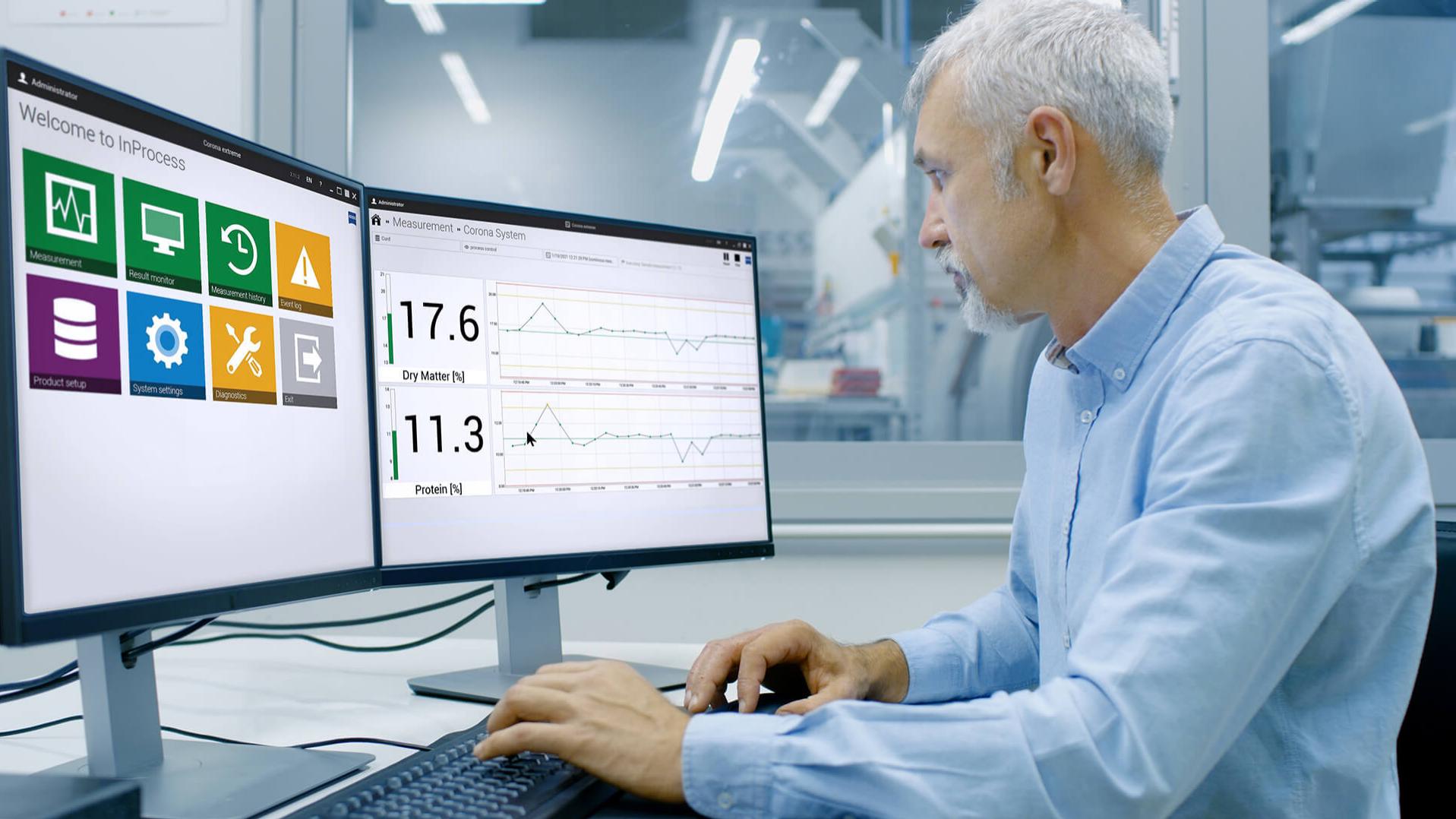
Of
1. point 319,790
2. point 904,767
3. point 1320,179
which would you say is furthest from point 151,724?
point 1320,179

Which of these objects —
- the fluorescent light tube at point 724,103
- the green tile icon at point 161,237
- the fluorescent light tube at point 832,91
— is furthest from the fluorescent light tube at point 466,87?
the green tile icon at point 161,237

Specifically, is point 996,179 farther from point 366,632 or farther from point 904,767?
point 366,632

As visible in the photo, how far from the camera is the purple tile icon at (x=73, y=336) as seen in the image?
0.67 metres

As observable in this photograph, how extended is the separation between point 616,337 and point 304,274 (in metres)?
0.36

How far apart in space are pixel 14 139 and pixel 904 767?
0.70 meters

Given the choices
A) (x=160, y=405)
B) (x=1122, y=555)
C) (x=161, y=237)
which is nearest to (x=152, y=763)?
(x=160, y=405)

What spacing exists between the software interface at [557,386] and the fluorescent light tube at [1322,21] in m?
1.22

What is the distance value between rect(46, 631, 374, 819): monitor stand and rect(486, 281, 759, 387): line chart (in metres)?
0.44

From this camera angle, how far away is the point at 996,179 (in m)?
0.93

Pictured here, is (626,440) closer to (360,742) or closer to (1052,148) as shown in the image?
(360,742)

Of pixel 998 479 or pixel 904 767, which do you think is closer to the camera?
pixel 904 767

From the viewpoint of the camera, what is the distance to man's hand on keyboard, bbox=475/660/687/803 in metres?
0.67

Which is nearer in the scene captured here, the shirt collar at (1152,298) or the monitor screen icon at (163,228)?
the monitor screen icon at (163,228)

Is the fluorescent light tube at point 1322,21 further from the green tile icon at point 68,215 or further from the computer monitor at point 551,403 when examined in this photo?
the green tile icon at point 68,215
